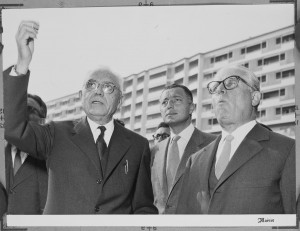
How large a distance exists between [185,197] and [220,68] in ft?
2.50

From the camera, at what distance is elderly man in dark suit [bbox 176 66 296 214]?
2.63 m

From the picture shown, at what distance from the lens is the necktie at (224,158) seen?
2.69 metres

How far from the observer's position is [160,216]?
2.73 m

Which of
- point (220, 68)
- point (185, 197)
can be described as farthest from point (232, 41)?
point (185, 197)

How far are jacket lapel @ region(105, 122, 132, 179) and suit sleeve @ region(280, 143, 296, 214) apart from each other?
89 cm

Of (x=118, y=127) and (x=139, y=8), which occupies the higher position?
(x=139, y=8)

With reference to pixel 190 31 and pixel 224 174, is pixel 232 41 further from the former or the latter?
pixel 224 174

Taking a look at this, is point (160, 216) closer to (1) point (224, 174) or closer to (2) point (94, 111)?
(1) point (224, 174)

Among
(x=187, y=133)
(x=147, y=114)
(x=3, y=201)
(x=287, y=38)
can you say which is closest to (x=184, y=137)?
(x=187, y=133)

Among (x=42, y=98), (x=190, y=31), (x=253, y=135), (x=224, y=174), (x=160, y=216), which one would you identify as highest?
(x=190, y=31)

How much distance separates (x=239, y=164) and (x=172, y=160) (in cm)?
38

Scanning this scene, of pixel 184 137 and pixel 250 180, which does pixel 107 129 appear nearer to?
pixel 184 137

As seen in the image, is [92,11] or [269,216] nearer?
[269,216]

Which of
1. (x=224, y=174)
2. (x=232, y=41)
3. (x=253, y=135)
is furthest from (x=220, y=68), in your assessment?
(x=224, y=174)
